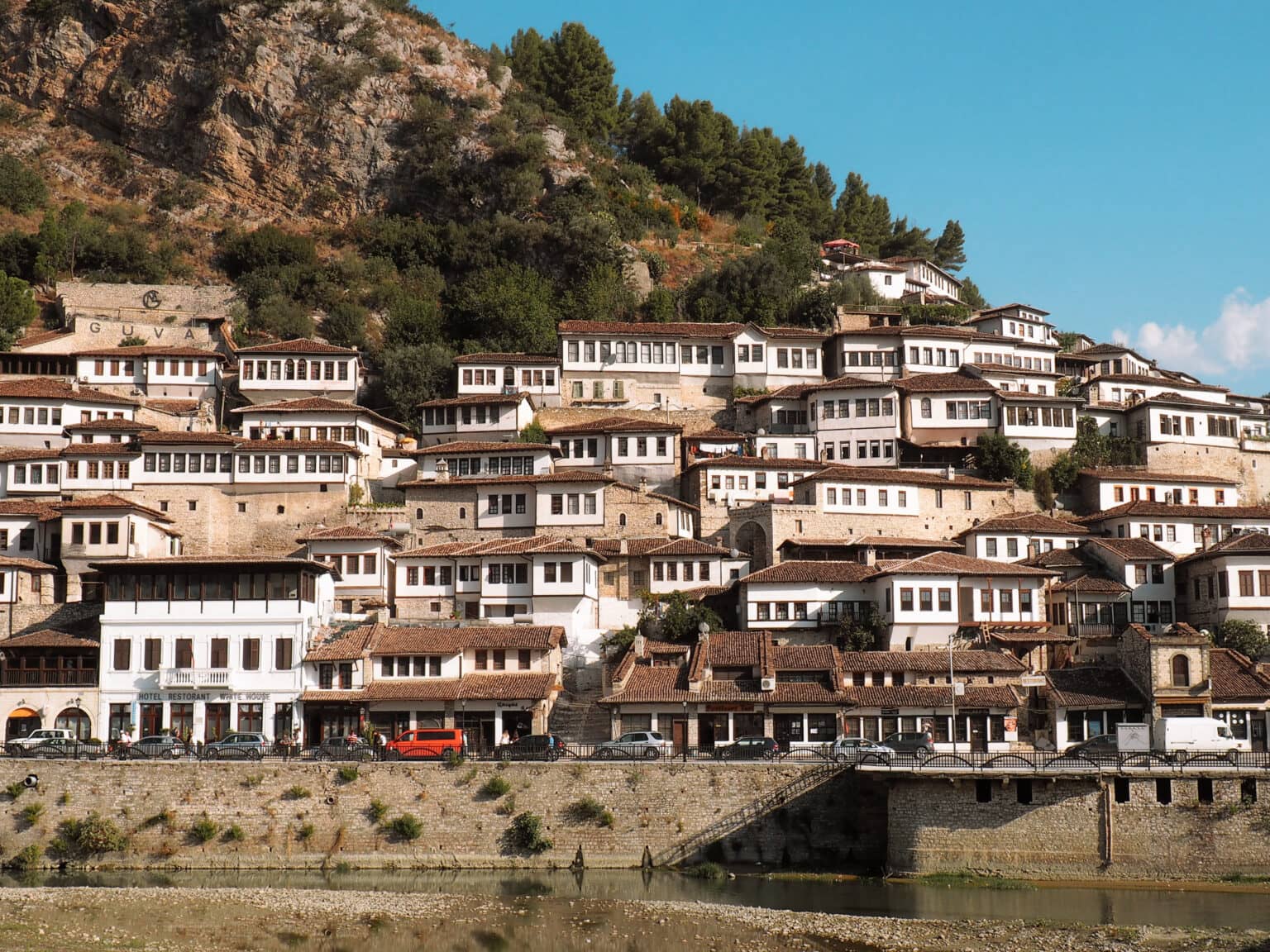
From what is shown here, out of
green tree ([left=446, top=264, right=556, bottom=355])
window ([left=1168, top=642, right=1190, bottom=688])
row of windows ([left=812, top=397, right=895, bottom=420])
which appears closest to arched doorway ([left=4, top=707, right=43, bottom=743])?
green tree ([left=446, top=264, right=556, bottom=355])

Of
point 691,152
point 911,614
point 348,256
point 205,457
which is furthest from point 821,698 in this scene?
point 691,152

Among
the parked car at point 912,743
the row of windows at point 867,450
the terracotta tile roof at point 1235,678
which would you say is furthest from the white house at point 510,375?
the parked car at point 912,743

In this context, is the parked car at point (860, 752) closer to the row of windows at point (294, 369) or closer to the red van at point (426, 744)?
the red van at point (426, 744)

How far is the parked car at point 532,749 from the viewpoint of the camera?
4250cm

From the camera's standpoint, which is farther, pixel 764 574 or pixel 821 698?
pixel 764 574

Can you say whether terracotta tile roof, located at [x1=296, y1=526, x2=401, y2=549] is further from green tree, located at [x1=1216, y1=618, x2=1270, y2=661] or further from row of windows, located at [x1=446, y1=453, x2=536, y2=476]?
green tree, located at [x1=1216, y1=618, x2=1270, y2=661]

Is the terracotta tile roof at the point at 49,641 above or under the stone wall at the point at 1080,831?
above

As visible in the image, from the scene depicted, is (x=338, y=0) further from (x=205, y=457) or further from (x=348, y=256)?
(x=205, y=457)

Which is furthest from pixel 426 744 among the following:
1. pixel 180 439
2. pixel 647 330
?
pixel 647 330

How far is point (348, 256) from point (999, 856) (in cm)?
6999

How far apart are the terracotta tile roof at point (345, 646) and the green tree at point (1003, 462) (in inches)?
1324

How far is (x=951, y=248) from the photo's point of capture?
13475 centimetres

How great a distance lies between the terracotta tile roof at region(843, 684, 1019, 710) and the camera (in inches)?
1913

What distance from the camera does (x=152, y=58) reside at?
345 feet
